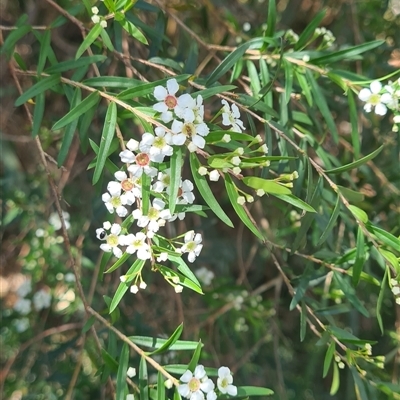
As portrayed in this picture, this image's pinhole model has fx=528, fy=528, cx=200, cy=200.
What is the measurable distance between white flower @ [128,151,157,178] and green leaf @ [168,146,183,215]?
0.14 feet

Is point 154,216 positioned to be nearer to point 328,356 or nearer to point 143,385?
point 143,385

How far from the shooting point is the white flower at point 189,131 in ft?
3.04

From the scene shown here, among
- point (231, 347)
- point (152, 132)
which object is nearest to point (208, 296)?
point (231, 347)

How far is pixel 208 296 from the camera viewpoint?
1.81 meters

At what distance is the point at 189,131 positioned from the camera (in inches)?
37.1

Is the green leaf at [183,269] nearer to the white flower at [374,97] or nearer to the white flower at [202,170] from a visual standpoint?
the white flower at [202,170]

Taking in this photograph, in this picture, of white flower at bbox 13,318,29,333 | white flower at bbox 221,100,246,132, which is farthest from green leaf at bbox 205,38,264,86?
white flower at bbox 13,318,29,333

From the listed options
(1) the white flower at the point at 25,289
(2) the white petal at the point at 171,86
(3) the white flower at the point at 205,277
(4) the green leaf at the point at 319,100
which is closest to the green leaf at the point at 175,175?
(2) the white petal at the point at 171,86

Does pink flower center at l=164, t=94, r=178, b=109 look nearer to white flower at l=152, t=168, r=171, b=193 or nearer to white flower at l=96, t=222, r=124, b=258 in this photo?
white flower at l=152, t=168, r=171, b=193

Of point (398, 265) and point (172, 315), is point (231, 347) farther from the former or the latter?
point (398, 265)

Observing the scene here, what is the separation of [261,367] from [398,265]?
1.09 m

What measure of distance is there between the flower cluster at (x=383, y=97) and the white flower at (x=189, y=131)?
42 cm

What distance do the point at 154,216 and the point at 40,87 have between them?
1.50 feet

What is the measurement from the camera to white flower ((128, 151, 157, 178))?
97 cm
